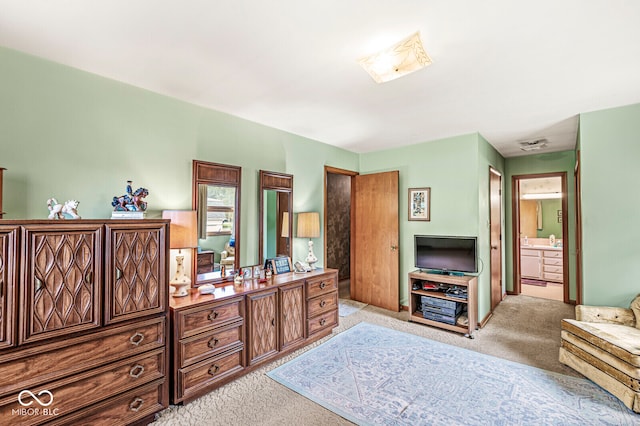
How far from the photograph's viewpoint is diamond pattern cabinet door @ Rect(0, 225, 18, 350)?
153 centimetres

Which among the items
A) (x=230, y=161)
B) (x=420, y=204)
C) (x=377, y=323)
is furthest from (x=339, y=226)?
A: (x=230, y=161)

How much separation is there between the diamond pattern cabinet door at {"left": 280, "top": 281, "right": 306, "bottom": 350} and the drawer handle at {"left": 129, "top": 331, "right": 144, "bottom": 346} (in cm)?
123

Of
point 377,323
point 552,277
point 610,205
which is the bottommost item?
point 377,323

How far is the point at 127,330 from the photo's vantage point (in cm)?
194

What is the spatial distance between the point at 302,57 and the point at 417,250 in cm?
298

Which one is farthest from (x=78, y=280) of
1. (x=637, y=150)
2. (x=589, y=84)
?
(x=637, y=150)

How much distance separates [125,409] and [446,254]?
357 centimetres

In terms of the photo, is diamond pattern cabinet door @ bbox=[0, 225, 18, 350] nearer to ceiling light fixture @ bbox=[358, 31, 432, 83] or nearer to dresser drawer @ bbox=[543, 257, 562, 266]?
ceiling light fixture @ bbox=[358, 31, 432, 83]

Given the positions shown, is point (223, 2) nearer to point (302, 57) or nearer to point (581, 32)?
point (302, 57)

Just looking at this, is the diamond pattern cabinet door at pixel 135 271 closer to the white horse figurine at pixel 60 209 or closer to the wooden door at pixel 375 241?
the white horse figurine at pixel 60 209

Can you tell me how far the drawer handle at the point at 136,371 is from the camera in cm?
193

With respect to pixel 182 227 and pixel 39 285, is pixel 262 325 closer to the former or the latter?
pixel 182 227

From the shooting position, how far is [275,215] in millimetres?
3543

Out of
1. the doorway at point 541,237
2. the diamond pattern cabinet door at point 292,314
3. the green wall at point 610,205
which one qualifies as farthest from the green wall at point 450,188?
the diamond pattern cabinet door at point 292,314
